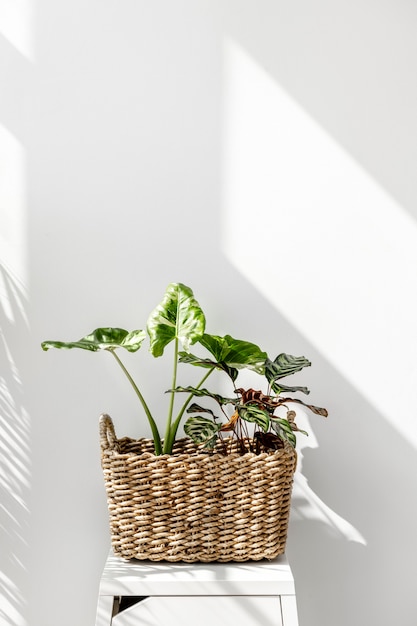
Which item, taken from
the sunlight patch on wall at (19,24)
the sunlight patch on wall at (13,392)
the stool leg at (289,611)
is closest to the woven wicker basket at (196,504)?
the stool leg at (289,611)

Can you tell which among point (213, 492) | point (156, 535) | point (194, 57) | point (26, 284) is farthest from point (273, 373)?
point (194, 57)

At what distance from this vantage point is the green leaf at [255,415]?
4.39ft

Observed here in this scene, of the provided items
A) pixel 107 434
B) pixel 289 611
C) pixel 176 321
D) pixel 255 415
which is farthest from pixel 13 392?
pixel 289 611

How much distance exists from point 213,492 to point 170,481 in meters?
0.09

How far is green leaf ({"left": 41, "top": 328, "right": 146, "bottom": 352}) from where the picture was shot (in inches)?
54.6

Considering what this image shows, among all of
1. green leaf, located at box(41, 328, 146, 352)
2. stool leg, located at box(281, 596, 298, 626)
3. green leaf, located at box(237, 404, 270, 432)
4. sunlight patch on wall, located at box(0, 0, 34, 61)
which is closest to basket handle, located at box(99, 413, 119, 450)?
green leaf, located at box(41, 328, 146, 352)

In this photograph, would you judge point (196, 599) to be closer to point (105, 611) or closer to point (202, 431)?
point (105, 611)

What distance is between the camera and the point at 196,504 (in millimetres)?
1388

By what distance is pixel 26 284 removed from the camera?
1667 millimetres

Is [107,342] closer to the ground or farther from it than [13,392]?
closer to the ground

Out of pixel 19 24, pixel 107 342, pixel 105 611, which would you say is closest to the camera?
pixel 105 611

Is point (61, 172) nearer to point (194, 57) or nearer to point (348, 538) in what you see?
point (194, 57)

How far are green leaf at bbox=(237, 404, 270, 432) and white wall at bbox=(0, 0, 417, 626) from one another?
32 cm

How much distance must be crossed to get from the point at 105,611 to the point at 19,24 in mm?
1306
